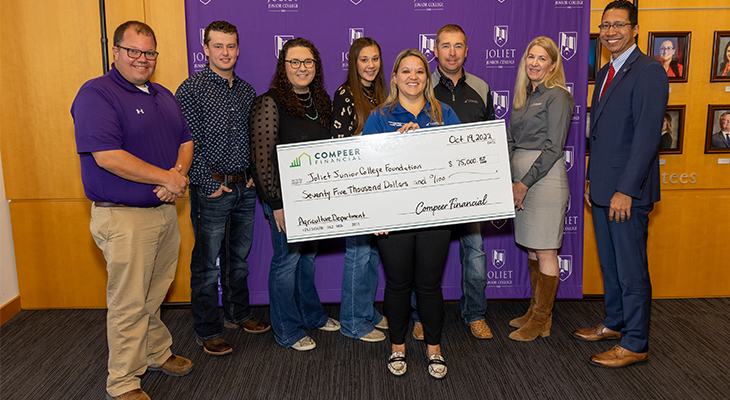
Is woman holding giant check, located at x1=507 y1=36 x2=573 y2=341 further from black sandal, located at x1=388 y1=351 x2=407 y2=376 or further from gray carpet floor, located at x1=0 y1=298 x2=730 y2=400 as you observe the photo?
black sandal, located at x1=388 y1=351 x2=407 y2=376

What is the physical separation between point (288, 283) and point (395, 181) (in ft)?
3.33

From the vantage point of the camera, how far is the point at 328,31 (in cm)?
326

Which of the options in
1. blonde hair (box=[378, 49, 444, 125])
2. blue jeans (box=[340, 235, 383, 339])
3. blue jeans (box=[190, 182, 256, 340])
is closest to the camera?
blonde hair (box=[378, 49, 444, 125])

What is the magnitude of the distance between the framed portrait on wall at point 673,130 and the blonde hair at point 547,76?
1.29 m

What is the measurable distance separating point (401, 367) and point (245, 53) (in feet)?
8.05

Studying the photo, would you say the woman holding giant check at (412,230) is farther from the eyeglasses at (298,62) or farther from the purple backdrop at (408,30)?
the purple backdrop at (408,30)

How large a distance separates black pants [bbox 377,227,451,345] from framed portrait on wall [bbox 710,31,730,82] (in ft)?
8.71

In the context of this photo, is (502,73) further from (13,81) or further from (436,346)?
(13,81)

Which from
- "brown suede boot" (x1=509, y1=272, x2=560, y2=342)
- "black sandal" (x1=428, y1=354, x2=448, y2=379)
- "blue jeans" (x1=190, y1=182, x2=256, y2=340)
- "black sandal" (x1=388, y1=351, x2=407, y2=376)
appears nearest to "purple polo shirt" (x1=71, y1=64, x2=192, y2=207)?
"blue jeans" (x1=190, y1=182, x2=256, y2=340)

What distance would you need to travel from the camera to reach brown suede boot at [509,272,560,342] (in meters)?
2.86

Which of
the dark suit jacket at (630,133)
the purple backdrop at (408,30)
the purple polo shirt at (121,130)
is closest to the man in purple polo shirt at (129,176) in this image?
the purple polo shirt at (121,130)

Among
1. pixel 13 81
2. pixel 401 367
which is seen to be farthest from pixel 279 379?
pixel 13 81

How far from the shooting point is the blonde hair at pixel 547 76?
8.61 ft

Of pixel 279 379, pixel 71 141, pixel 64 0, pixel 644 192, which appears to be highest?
pixel 64 0
